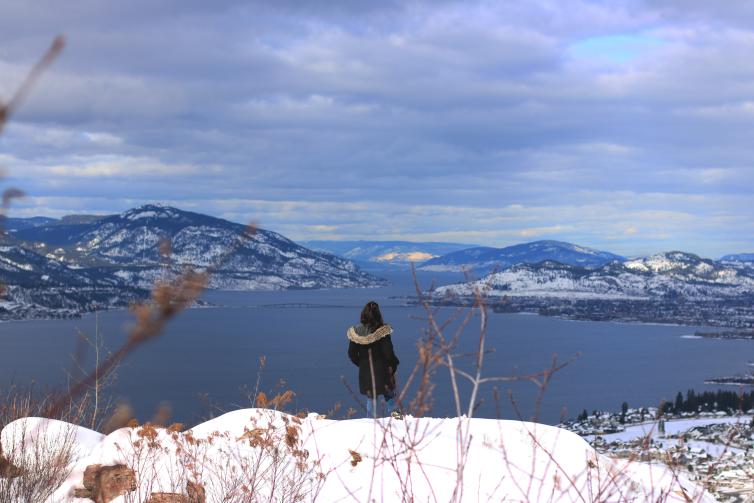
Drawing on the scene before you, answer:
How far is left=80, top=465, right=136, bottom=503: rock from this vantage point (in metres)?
6.75

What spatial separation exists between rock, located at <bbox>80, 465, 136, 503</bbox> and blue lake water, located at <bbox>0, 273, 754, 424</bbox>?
30.5 metres

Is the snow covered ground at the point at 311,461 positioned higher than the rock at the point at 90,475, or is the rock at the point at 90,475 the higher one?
the snow covered ground at the point at 311,461

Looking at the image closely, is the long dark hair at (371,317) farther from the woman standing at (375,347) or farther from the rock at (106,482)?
the rock at (106,482)

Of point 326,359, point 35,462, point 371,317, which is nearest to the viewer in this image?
point 35,462

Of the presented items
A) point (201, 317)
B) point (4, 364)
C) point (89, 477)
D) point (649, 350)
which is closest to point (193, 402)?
point (4, 364)

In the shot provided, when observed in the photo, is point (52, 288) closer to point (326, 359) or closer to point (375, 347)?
point (326, 359)

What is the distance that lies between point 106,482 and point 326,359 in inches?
3122

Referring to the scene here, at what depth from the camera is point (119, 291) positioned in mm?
162125

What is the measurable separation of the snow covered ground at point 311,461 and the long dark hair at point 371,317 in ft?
7.08

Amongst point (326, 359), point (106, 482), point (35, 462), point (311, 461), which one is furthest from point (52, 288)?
point (311, 461)

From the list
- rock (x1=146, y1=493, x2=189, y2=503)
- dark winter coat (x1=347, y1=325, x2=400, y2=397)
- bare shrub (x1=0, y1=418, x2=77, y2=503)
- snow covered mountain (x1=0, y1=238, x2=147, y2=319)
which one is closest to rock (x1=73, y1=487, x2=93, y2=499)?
bare shrub (x1=0, y1=418, x2=77, y2=503)

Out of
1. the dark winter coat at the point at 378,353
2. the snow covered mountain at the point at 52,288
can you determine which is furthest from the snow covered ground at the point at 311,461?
the snow covered mountain at the point at 52,288

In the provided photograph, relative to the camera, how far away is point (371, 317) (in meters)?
9.92

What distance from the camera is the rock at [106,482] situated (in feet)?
22.2
